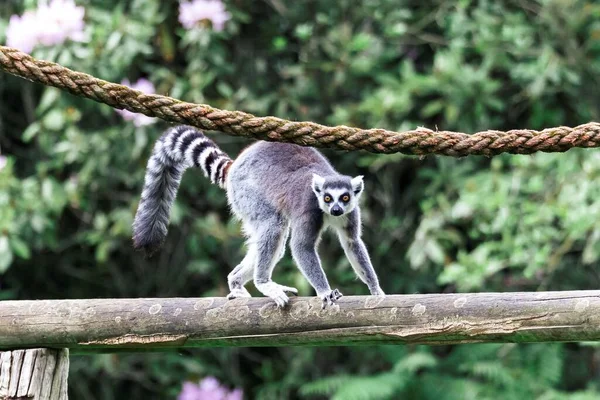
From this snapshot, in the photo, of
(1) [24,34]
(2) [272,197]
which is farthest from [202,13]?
(2) [272,197]

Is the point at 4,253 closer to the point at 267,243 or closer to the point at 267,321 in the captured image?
the point at 267,243

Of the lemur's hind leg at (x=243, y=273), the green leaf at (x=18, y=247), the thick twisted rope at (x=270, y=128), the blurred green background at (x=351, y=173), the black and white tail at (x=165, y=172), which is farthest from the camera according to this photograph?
the blurred green background at (x=351, y=173)

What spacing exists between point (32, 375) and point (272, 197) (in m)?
1.45

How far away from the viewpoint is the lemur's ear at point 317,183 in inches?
154

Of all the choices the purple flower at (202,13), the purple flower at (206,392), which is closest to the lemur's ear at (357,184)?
the purple flower at (202,13)

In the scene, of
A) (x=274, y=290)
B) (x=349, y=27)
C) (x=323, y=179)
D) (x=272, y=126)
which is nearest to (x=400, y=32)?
(x=349, y=27)

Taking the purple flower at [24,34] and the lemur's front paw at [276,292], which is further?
the purple flower at [24,34]

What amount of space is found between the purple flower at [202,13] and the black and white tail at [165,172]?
2025mm

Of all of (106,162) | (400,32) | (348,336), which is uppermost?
(400,32)

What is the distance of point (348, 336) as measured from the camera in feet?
9.46

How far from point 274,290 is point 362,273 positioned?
70 centimetres

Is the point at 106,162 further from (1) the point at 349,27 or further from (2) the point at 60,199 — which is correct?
(1) the point at 349,27

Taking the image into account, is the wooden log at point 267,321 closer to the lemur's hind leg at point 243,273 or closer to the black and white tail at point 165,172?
the black and white tail at point 165,172

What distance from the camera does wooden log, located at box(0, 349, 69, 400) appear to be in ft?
9.51
